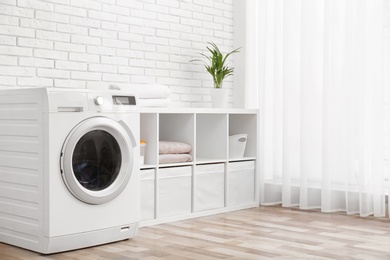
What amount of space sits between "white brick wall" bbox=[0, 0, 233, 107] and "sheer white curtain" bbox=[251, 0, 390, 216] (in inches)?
17.4

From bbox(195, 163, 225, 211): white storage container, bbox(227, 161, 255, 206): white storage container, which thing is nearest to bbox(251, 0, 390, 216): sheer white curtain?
bbox(227, 161, 255, 206): white storage container

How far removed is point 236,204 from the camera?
4.68 meters

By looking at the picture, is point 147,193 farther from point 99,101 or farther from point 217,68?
point 217,68

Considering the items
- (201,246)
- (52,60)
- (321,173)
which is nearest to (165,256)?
(201,246)

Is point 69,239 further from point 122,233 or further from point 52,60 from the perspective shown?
point 52,60

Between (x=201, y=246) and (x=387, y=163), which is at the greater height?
(x=387, y=163)

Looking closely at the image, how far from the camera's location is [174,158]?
13.6ft

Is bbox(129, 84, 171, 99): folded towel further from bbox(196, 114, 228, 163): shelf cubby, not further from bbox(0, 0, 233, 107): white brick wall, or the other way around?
bbox(196, 114, 228, 163): shelf cubby

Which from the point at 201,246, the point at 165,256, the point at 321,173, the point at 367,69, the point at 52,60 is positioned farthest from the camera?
the point at 321,173

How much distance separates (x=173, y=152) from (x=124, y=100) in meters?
0.78

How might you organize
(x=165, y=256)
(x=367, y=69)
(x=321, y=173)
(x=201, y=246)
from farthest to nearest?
(x=321, y=173) < (x=367, y=69) < (x=201, y=246) < (x=165, y=256)

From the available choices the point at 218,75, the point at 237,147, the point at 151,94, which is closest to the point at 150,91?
the point at 151,94

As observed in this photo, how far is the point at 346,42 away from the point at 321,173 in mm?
989

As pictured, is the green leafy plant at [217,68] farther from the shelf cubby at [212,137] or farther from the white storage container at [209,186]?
the white storage container at [209,186]
